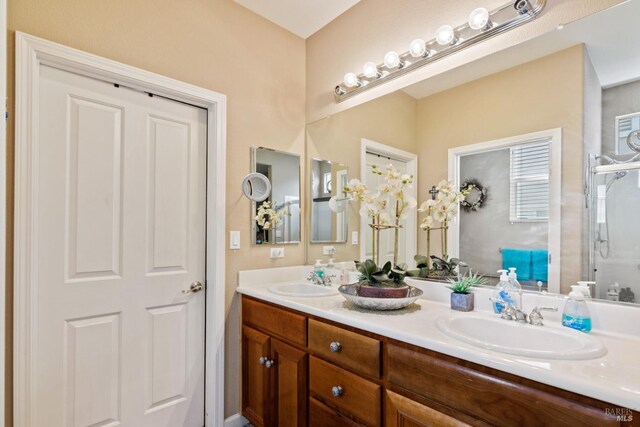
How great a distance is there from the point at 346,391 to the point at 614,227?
116 centimetres

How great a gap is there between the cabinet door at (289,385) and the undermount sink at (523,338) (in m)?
0.71

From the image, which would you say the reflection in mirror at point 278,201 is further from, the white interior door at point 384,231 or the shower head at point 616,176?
the shower head at point 616,176

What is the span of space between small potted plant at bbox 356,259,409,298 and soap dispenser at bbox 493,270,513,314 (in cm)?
35

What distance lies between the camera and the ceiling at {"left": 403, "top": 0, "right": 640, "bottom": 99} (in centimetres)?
117

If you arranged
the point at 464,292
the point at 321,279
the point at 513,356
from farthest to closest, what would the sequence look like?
the point at 321,279 → the point at 464,292 → the point at 513,356

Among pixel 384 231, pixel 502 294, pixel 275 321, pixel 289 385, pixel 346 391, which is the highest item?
pixel 384 231

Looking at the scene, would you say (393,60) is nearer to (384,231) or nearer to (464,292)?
(384,231)

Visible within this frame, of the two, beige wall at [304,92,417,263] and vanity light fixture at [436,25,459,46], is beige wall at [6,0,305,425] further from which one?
vanity light fixture at [436,25,459,46]

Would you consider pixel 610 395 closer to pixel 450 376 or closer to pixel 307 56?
pixel 450 376

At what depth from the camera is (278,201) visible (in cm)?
223

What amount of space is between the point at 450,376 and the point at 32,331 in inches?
66.6

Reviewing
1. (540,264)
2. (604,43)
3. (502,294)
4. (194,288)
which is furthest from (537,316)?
(194,288)

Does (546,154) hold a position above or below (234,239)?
above

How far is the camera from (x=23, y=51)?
4.49ft
